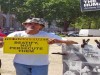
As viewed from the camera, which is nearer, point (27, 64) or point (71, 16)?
point (27, 64)

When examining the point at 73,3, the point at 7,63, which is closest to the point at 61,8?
the point at 73,3

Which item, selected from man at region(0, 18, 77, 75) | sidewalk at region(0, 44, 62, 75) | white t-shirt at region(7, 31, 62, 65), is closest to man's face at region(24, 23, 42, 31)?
man at region(0, 18, 77, 75)

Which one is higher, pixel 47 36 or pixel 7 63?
pixel 47 36

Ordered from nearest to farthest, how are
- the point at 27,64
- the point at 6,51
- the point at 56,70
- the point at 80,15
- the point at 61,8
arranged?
the point at 27,64
the point at 6,51
the point at 56,70
the point at 61,8
the point at 80,15

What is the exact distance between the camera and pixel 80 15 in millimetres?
72375

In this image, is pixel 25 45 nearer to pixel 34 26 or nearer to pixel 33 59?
pixel 33 59

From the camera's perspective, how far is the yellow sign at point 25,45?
5684mm

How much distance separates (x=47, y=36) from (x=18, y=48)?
0.51 meters

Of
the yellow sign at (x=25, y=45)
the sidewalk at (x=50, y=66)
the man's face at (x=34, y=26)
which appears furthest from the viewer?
the sidewalk at (x=50, y=66)

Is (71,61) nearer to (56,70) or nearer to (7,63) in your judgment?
(56,70)

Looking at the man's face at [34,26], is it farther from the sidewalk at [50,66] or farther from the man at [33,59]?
the sidewalk at [50,66]

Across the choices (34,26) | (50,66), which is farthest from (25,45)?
(50,66)

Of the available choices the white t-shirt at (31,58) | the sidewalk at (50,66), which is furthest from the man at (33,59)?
the sidewalk at (50,66)

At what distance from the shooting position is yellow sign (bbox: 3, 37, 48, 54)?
18.6ft
